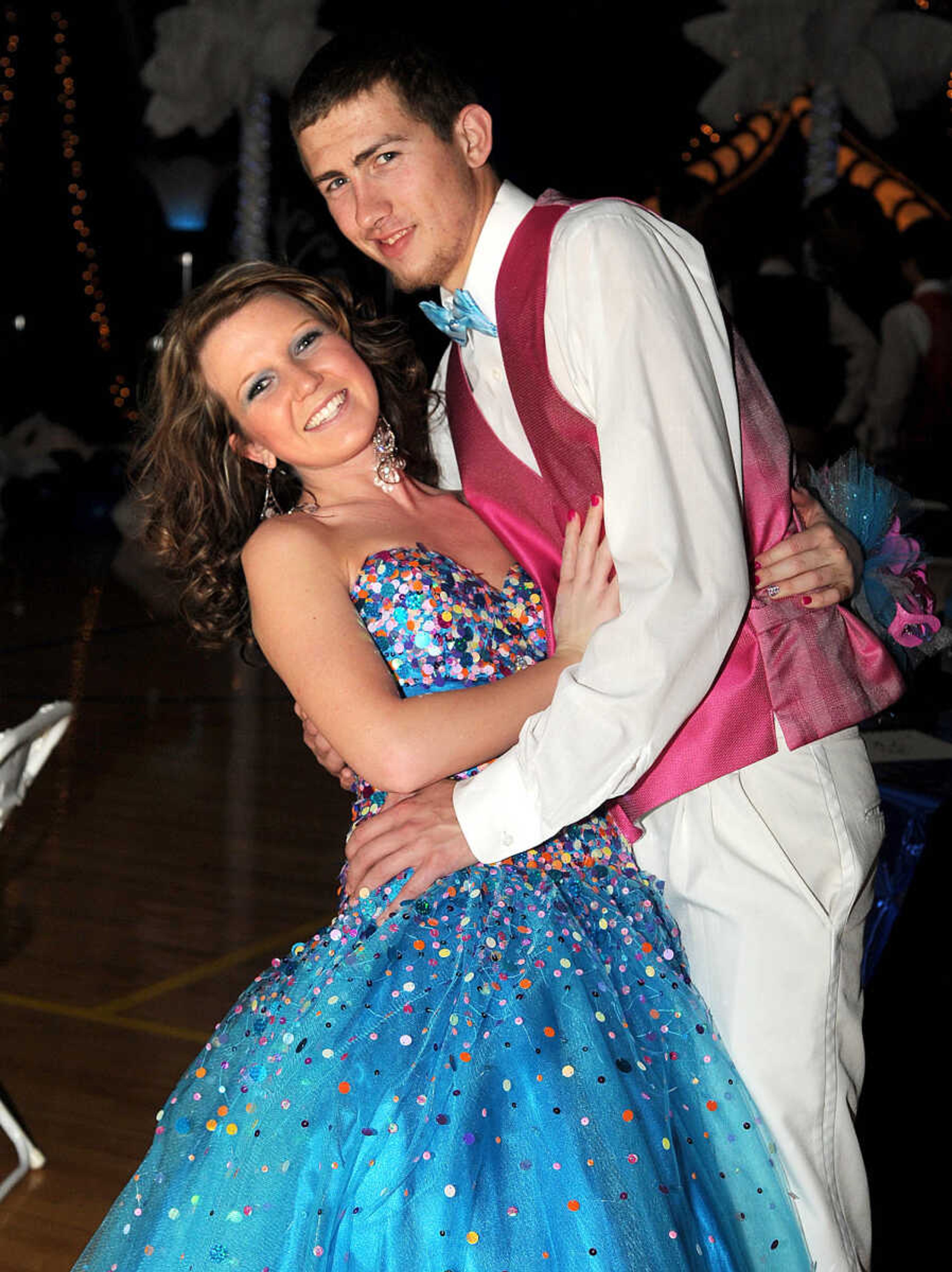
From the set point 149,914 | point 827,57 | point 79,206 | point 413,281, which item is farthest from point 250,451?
point 79,206

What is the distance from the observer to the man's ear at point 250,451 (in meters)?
1.90

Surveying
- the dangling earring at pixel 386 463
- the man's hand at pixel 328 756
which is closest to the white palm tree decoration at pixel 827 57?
the dangling earring at pixel 386 463

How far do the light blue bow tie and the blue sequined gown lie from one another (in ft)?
2.06

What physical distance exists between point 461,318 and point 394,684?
455 mm

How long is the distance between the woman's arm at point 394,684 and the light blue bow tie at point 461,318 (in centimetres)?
27

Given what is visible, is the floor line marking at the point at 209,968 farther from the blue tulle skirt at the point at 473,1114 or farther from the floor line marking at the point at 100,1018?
the blue tulle skirt at the point at 473,1114

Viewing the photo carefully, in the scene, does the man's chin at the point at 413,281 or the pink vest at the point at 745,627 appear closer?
the pink vest at the point at 745,627

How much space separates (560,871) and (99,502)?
10739 mm

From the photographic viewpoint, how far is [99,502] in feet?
38.4

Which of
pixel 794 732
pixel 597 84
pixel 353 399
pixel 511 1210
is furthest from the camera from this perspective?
pixel 597 84

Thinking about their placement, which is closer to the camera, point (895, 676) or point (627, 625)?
point (627, 625)

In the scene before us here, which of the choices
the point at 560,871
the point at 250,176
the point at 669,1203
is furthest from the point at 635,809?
the point at 250,176

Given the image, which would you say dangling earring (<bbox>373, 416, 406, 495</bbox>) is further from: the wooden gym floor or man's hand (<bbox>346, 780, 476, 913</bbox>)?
the wooden gym floor

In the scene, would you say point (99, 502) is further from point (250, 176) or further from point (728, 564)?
point (728, 564)
